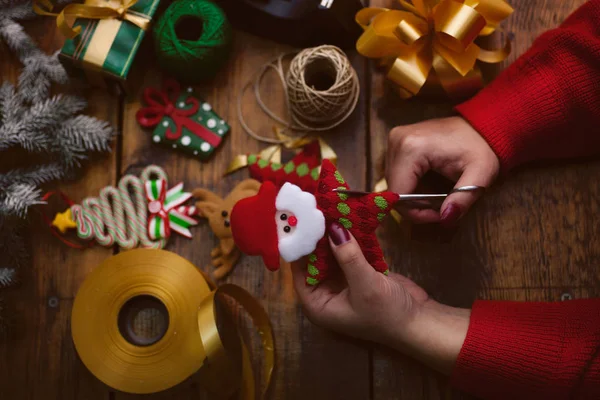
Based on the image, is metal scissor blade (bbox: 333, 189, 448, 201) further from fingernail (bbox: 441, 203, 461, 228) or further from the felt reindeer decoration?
the felt reindeer decoration

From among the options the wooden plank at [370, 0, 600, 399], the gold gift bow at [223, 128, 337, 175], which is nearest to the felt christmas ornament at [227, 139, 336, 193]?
the gold gift bow at [223, 128, 337, 175]

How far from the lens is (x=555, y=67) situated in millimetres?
867

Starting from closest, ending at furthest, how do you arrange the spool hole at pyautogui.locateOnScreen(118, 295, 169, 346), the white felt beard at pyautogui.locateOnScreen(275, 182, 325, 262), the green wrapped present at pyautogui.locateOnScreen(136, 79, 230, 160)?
the white felt beard at pyautogui.locateOnScreen(275, 182, 325, 262) → the spool hole at pyautogui.locateOnScreen(118, 295, 169, 346) → the green wrapped present at pyautogui.locateOnScreen(136, 79, 230, 160)

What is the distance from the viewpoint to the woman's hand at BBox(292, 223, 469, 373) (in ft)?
2.59

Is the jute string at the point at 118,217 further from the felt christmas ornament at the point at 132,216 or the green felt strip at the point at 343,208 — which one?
the green felt strip at the point at 343,208

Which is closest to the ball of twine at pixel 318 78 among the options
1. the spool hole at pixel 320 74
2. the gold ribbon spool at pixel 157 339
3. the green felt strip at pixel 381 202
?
the spool hole at pixel 320 74

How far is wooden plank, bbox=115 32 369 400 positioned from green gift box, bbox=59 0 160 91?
0.28 ft

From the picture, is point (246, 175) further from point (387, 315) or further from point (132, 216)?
point (387, 315)

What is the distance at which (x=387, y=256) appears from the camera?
0.93 meters

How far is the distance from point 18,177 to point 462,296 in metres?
0.78

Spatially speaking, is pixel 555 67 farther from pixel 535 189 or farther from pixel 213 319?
pixel 213 319

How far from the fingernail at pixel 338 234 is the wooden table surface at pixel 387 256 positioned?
0.20 meters

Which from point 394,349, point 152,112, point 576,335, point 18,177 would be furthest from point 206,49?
point 576,335

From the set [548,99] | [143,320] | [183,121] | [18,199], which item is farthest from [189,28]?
[548,99]
